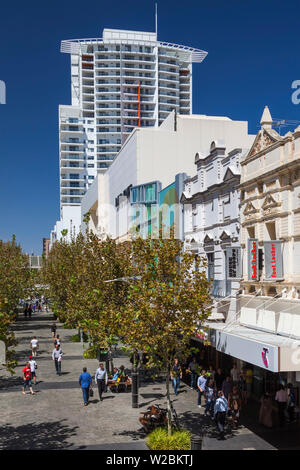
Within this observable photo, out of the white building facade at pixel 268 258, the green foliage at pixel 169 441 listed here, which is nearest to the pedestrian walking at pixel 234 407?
the white building facade at pixel 268 258

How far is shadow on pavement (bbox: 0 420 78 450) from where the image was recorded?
1593cm

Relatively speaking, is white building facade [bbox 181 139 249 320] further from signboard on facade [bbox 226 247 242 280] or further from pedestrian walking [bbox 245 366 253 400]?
pedestrian walking [bbox 245 366 253 400]

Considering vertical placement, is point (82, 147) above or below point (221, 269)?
above

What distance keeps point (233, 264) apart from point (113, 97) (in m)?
125

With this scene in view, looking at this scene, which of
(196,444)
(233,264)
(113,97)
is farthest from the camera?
(113,97)

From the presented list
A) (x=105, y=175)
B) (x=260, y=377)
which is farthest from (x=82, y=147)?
(x=260, y=377)

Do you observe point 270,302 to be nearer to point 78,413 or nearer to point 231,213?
point 231,213

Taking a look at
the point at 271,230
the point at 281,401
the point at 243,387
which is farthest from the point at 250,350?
the point at 271,230

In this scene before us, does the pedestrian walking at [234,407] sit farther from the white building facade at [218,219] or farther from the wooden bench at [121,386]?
the wooden bench at [121,386]

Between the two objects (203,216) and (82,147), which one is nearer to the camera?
(203,216)

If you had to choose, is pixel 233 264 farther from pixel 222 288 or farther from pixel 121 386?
pixel 121 386

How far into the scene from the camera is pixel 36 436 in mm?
16969

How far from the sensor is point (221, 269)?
27188 millimetres
